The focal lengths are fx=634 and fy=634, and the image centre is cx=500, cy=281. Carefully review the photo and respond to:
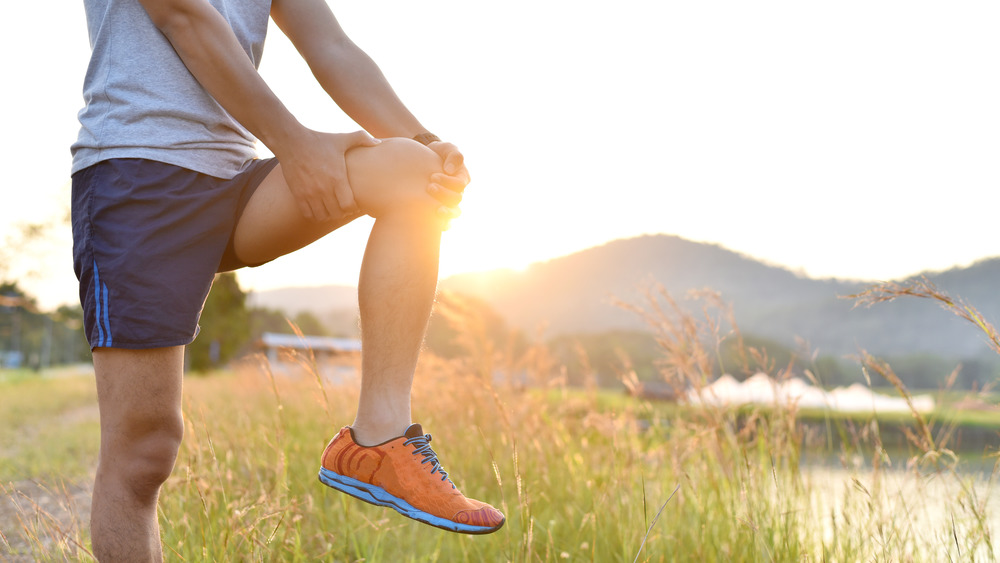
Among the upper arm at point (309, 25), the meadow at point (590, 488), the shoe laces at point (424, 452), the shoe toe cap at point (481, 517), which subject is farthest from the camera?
the meadow at point (590, 488)

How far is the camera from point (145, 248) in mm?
1331

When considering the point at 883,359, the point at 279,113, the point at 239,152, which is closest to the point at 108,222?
the point at 239,152

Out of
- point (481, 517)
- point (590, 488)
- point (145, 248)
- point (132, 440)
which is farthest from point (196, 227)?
point (590, 488)

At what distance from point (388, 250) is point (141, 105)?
63 centimetres

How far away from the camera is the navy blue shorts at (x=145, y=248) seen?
4.32 feet

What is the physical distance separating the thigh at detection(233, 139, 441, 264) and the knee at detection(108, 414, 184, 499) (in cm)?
45

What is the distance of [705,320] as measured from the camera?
2385 millimetres

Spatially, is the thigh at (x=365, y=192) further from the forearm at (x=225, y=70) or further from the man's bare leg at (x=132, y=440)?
the man's bare leg at (x=132, y=440)

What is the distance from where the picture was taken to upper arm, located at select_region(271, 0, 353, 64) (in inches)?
68.6

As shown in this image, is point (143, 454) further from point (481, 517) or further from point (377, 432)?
point (481, 517)

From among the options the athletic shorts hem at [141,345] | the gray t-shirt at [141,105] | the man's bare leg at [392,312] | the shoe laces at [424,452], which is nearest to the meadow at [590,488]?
the shoe laces at [424,452]

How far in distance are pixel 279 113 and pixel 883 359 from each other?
1989 millimetres

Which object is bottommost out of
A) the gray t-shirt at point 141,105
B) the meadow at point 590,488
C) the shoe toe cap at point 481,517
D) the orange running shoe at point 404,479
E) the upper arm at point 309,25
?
the meadow at point 590,488

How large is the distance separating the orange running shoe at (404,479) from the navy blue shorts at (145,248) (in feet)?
1.40
